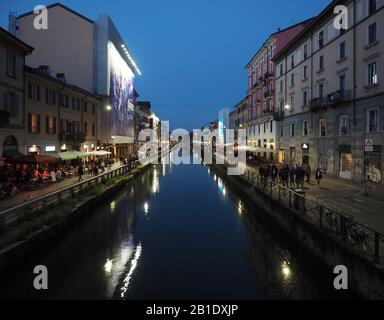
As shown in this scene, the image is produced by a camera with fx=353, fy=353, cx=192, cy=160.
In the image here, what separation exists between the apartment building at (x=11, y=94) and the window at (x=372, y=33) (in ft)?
77.9

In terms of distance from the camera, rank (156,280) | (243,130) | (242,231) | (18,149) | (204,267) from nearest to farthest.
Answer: (156,280) → (204,267) → (242,231) → (18,149) → (243,130)

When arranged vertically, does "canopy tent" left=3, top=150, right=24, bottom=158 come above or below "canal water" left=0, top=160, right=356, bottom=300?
above

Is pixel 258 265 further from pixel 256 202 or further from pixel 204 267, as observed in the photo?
pixel 256 202

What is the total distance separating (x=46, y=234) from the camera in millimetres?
14594

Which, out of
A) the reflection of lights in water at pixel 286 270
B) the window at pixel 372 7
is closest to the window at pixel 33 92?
the reflection of lights in water at pixel 286 270

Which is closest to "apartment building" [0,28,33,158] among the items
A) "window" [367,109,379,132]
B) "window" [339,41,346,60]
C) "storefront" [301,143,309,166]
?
"window" [367,109,379,132]

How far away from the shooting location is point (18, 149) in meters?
26.1

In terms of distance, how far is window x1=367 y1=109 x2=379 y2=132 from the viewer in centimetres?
2323

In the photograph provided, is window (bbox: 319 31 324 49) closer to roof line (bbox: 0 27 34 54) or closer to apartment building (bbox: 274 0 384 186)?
apartment building (bbox: 274 0 384 186)

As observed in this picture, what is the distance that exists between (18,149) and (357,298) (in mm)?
24422

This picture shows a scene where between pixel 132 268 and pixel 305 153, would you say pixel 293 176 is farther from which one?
pixel 132 268

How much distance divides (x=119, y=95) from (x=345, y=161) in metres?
42.1

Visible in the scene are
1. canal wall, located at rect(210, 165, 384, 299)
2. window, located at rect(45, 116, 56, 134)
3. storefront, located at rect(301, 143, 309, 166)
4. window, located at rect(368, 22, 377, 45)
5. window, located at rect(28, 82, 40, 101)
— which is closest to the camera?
canal wall, located at rect(210, 165, 384, 299)
